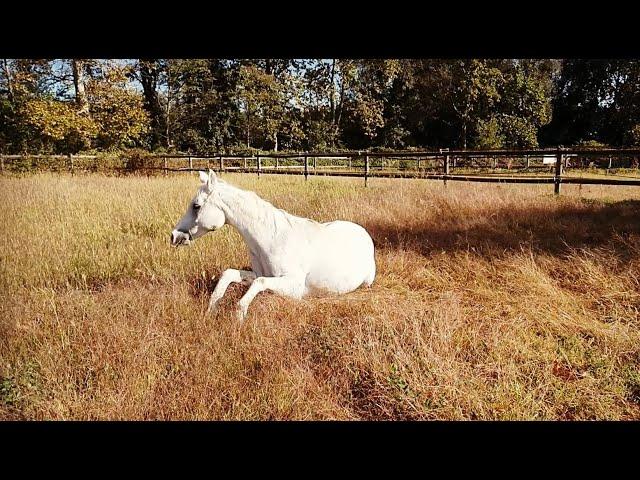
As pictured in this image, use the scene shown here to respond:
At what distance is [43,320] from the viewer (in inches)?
99.0

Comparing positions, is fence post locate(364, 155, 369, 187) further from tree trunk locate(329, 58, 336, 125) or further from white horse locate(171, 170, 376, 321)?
white horse locate(171, 170, 376, 321)

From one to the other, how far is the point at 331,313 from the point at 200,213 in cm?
114

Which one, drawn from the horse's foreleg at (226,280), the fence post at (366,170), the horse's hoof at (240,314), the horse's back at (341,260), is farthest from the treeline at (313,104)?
the horse's hoof at (240,314)

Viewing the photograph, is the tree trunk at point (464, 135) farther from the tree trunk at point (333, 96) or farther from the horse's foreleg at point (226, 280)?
the horse's foreleg at point (226, 280)

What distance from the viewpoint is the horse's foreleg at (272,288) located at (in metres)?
2.52

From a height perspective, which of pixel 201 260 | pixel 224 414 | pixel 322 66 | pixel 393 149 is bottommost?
pixel 224 414

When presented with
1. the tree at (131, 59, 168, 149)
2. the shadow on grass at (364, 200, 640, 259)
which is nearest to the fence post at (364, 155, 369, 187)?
the shadow on grass at (364, 200, 640, 259)

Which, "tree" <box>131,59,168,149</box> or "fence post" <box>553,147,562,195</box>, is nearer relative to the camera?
"tree" <box>131,59,168,149</box>

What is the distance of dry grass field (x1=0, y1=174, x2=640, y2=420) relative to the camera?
6.87 feet

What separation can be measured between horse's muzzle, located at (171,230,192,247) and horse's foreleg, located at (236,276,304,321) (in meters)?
0.53

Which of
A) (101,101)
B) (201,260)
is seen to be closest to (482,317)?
(201,260)

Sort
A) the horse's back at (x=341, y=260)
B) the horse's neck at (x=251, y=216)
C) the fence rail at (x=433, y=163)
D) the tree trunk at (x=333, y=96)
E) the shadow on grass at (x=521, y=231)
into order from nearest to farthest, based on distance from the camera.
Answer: the horse's neck at (x=251, y=216), the horse's back at (x=341, y=260), the tree trunk at (x=333, y=96), the fence rail at (x=433, y=163), the shadow on grass at (x=521, y=231)
